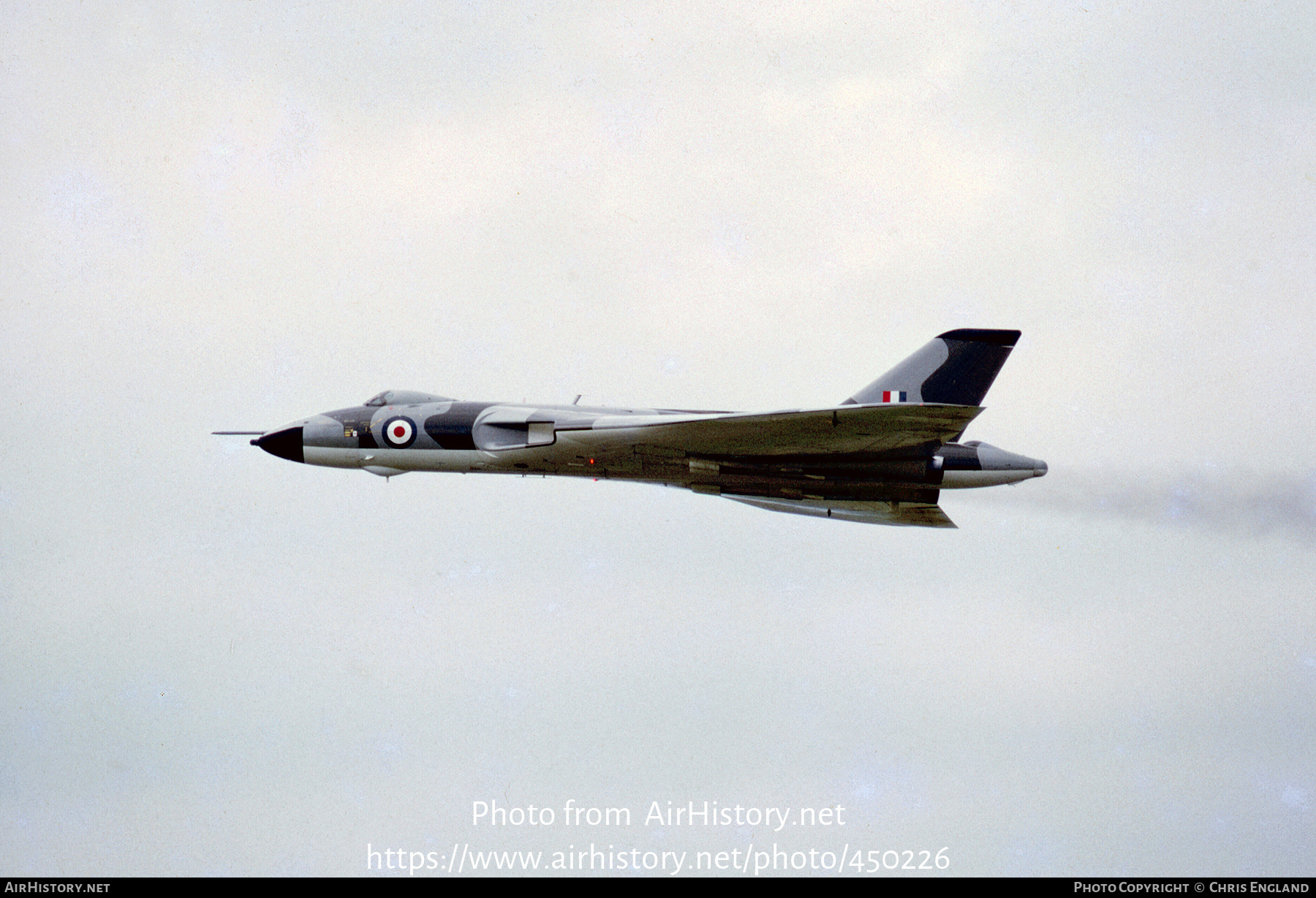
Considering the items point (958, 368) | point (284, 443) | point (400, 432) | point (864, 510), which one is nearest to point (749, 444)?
point (864, 510)

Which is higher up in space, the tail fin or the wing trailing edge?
the tail fin

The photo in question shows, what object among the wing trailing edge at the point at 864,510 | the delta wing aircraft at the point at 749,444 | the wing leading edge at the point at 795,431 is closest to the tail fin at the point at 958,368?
the delta wing aircraft at the point at 749,444

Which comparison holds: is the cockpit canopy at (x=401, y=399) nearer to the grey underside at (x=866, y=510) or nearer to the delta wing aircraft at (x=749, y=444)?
the delta wing aircraft at (x=749, y=444)

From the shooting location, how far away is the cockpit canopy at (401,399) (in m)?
34.8

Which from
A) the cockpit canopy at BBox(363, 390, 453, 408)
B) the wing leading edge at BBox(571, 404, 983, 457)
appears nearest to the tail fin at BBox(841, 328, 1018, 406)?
the wing leading edge at BBox(571, 404, 983, 457)

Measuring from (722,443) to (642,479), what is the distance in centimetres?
278

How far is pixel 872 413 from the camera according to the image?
30203mm

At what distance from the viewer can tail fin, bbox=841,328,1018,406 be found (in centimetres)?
3250

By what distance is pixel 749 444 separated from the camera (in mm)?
31797

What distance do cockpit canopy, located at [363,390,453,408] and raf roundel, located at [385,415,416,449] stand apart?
529mm

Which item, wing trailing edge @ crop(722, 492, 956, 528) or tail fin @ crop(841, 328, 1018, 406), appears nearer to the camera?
tail fin @ crop(841, 328, 1018, 406)

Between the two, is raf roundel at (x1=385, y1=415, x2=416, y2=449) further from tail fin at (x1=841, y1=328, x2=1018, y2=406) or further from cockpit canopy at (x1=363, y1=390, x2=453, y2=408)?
tail fin at (x1=841, y1=328, x2=1018, y2=406)

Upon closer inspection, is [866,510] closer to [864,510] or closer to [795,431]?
[864,510]
